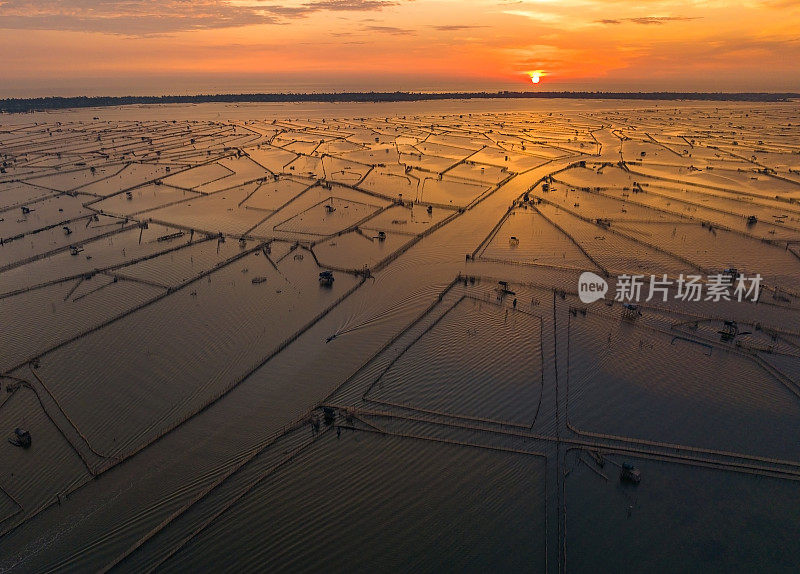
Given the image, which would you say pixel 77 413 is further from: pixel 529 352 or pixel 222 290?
pixel 529 352

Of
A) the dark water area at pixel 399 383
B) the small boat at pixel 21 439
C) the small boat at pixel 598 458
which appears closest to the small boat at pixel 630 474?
the dark water area at pixel 399 383

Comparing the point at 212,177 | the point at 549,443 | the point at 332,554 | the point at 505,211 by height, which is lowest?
the point at 332,554

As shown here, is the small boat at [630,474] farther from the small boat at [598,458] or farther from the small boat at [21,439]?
the small boat at [21,439]

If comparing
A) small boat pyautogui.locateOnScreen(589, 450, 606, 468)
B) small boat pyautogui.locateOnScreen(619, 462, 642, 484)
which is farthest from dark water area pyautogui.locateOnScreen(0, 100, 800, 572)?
small boat pyautogui.locateOnScreen(619, 462, 642, 484)

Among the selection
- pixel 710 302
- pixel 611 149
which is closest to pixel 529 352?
pixel 710 302

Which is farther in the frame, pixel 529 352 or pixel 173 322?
pixel 173 322

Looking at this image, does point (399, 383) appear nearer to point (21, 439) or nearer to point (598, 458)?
point (598, 458)
